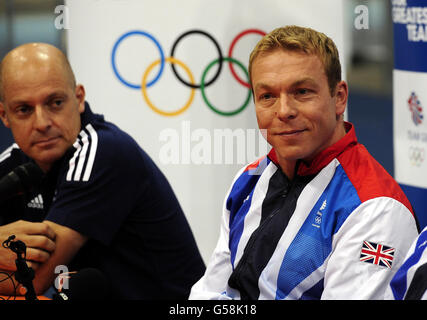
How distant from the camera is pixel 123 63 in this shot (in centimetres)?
362

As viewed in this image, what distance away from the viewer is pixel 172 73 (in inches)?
143

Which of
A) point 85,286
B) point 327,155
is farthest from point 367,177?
point 85,286

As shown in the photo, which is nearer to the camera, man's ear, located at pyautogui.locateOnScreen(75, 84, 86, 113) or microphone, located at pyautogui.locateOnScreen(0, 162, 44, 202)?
microphone, located at pyautogui.locateOnScreen(0, 162, 44, 202)

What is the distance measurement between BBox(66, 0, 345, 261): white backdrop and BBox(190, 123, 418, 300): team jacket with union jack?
4.23 ft

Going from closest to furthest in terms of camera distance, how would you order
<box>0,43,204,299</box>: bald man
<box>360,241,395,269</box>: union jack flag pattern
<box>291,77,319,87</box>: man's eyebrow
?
<box>360,241,395,269</box>: union jack flag pattern → <box>291,77,319,87</box>: man's eyebrow → <box>0,43,204,299</box>: bald man

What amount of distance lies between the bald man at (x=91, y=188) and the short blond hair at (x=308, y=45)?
0.97m

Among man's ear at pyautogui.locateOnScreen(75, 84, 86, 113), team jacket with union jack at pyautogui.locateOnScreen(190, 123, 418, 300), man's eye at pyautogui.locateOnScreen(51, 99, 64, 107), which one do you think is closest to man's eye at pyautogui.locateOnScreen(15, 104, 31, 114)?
man's eye at pyautogui.locateOnScreen(51, 99, 64, 107)

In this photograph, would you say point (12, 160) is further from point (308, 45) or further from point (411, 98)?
point (411, 98)

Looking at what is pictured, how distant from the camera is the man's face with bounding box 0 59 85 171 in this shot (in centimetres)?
277

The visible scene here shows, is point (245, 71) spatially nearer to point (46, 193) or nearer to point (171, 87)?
point (171, 87)

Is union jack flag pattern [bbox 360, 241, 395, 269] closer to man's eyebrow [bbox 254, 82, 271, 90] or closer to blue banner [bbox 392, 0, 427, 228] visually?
man's eyebrow [bbox 254, 82, 271, 90]

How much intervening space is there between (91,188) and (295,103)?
105 centimetres
